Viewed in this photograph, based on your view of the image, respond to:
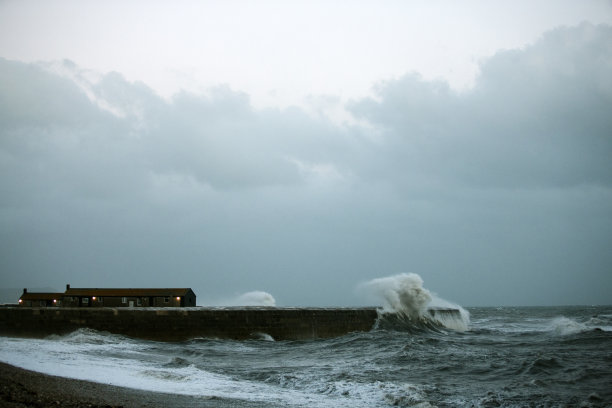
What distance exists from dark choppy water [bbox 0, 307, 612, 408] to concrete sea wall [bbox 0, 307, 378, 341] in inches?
106

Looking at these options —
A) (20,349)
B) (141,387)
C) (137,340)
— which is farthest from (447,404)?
(137,340)

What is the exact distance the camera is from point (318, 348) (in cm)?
1916

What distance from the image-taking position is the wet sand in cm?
699

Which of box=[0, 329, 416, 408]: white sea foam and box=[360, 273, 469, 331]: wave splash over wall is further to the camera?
box=[360, 273, 469, 331]: wave splash over wall

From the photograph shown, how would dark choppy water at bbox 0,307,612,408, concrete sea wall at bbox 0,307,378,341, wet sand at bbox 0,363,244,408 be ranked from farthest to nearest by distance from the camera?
concrete sea wall at bbox 0,307,378,341
dark choppy water at bbox 0,307,612,408
wet sand at bbox 0,363,244,408

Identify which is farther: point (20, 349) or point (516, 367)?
point (20, 349)

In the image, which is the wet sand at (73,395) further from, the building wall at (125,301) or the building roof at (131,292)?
the building roof at (131,292)

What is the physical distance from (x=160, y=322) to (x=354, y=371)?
12.5 m

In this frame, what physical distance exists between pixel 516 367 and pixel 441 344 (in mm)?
6384

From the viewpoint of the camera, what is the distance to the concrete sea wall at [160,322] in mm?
22297

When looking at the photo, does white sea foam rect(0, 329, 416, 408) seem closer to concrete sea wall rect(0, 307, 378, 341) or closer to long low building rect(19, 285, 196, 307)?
concrete sea wall rect(0, 307, 378, 341)

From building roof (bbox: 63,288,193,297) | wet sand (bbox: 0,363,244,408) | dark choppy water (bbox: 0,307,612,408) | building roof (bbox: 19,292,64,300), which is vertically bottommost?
dark choppy water (bbox: 0,307,612,408)

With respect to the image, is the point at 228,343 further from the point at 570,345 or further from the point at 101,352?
the point at 570,345

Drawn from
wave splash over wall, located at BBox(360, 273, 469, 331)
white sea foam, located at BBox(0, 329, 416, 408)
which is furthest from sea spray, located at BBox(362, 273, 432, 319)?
white sea foam, located at BBox(0, 329, 416, 408)
